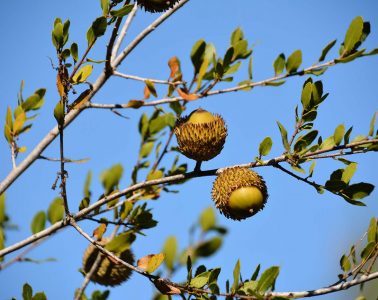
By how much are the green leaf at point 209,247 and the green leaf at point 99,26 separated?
1.33 m

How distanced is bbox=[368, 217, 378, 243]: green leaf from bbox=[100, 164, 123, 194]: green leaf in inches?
55.1

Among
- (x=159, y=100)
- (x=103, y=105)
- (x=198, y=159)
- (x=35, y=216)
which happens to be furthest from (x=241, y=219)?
(x=35, y=216)

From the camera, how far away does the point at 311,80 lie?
2.09m

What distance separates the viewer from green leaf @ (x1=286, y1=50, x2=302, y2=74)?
2207mm

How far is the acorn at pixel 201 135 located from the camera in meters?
2.22

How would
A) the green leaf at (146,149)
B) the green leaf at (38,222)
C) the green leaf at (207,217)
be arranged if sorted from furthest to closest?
1. the green leaf at (146,149)
2. the green leaf at (38,222)
3. the green leaf at (207,217)

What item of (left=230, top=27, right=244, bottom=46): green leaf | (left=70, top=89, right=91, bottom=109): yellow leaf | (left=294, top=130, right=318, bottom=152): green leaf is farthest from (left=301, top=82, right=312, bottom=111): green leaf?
(left=70, top=89, right=91, bottom=109): yellow leaf

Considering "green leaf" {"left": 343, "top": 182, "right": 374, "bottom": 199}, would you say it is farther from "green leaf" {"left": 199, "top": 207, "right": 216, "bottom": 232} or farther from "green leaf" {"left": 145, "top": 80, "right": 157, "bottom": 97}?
"green leaf" {"left": 199, "top": 207, "right": 216, "bottom": 232}

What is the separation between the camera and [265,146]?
6.84 ft

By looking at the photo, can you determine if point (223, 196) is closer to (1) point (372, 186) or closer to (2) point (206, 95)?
(2) point (206, 95)

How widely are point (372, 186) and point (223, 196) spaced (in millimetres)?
674

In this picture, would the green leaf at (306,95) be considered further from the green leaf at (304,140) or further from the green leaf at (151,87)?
the green leaf at (151,87)

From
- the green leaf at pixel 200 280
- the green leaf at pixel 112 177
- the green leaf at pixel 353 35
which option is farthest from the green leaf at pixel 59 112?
the green leaf at pixel 353 35

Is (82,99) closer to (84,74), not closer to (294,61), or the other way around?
(84,74)
